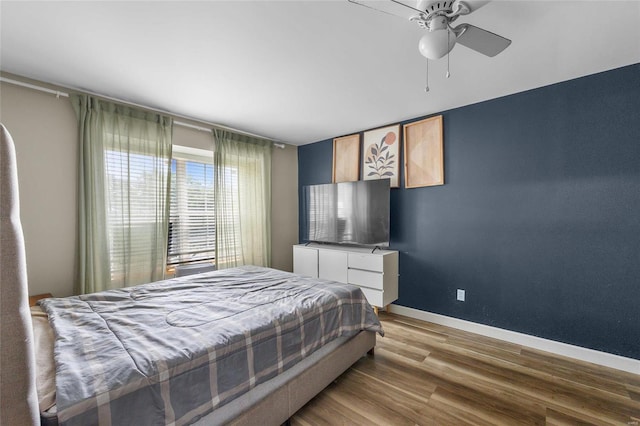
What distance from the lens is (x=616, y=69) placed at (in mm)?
2246

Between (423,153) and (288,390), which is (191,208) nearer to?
(288,390)

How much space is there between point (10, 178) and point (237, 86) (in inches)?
86.1

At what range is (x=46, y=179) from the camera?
2.44m

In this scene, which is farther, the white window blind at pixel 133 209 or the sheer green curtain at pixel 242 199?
the sheer green curtain at pixel 242 199

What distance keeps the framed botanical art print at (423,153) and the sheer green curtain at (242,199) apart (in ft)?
7.00

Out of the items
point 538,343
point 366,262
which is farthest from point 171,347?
point 538,343

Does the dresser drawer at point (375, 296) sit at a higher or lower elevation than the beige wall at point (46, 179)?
lower

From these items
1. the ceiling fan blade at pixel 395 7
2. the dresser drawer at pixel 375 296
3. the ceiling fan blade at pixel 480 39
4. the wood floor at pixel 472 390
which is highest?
the ceiling fan blade at pixel 395 7

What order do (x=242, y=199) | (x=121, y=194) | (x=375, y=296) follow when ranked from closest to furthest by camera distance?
(x=121, y=194) → (x=375, y=296) → (x=242, y=199)

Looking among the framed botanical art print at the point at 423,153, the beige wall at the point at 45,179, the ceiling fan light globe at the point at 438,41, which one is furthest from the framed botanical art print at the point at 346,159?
the beige wall at the point at 45,179

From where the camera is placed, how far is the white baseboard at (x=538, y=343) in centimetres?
220

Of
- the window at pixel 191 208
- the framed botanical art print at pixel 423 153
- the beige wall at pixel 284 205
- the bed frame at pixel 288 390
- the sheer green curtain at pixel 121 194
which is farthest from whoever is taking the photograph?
the beige wall at pixel 284 205

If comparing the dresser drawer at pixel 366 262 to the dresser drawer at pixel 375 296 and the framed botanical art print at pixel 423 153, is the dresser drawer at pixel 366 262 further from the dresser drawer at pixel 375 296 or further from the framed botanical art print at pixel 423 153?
the framed botanical art print at pixel 423 153

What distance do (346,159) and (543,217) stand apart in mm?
2473
